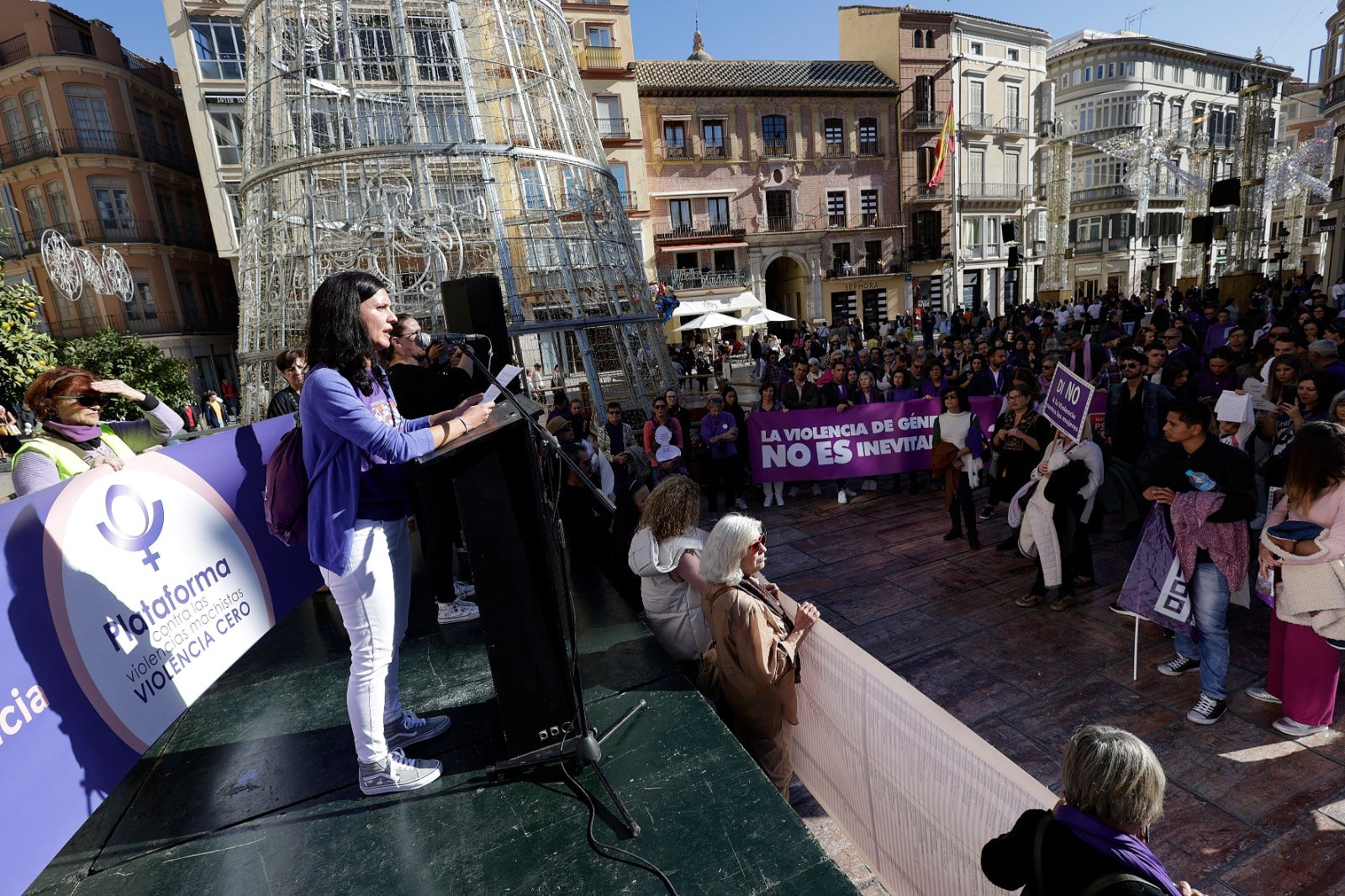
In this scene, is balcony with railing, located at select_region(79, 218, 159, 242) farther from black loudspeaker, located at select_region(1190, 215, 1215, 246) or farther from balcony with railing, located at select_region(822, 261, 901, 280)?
black loudspeaker, located at select_region(1190, 215, 1215, 246)

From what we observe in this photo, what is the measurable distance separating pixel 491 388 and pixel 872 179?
126 feet

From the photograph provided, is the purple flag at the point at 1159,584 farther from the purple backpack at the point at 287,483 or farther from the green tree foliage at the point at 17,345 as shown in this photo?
the green tree foliage at the point at 17,345

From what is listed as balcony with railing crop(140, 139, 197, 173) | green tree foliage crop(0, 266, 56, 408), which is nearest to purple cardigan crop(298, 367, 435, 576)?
green tree foliage crop(0, 266, 56, 408)

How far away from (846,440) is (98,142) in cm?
3126

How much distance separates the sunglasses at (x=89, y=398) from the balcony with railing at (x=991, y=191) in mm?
41175

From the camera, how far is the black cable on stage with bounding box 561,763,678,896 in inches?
86.0

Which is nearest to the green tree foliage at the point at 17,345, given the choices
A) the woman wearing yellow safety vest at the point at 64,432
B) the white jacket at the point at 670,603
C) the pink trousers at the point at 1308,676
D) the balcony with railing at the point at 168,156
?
the woman wearing yellow safety vest at the point at 64,432

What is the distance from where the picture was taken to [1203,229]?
2202 centimetres

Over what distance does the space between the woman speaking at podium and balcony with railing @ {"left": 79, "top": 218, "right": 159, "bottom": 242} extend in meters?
31.4

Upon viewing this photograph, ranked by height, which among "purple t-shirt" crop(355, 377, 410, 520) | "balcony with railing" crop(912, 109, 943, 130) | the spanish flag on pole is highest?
"balcony with railing" crop(912, 109, 943, 130)

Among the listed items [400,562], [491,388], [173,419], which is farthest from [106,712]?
[491,388]

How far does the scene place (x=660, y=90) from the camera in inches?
1237

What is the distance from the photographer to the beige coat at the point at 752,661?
2885 mm

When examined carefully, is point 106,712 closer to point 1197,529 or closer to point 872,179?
point 1197,529
